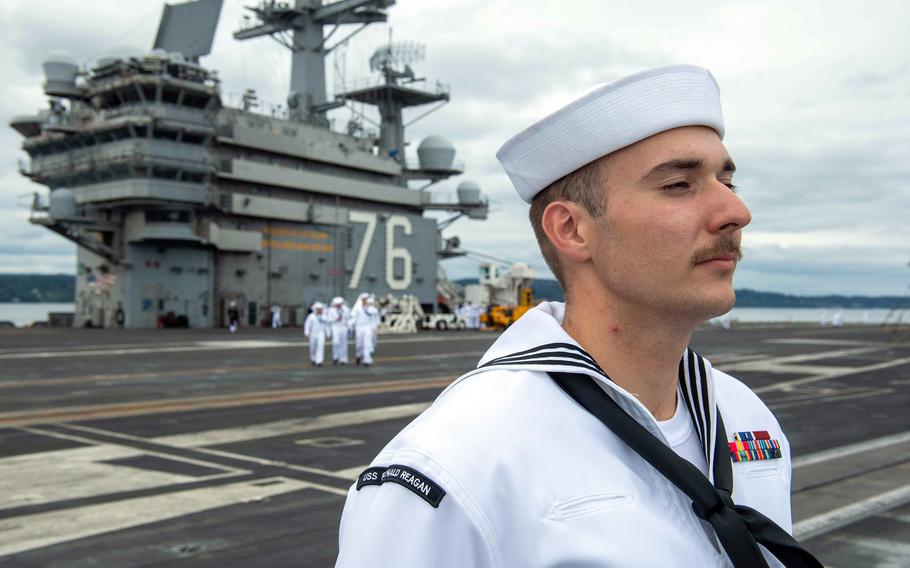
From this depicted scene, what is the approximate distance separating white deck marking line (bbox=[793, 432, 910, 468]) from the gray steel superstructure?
35883mm

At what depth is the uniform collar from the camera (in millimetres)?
1540

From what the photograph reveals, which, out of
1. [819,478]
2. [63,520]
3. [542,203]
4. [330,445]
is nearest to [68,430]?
[330,445]

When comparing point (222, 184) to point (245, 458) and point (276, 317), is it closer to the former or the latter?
point (276, 317)

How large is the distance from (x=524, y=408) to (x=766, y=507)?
76 centimetres

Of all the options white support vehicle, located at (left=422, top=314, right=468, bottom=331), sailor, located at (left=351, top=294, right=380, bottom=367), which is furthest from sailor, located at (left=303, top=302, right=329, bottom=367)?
white support vehicle, located at (left=422, top=314, right=468, bottom=331)

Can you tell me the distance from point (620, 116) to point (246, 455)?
833cm

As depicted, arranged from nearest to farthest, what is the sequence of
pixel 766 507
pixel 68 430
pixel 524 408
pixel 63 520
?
pixel 524 408
pixel 766 507
pixel 63 520
pixel 68 430

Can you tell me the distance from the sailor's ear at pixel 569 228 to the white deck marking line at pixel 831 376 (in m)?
15.7

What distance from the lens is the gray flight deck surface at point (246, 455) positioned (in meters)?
5.89

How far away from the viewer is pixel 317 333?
872 inches

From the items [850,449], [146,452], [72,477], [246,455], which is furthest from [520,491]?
[850,449]

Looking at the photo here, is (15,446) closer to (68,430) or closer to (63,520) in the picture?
(68,430)

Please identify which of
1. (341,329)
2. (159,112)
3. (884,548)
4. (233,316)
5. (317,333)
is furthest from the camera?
(233,316)

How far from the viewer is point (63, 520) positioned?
643cm
